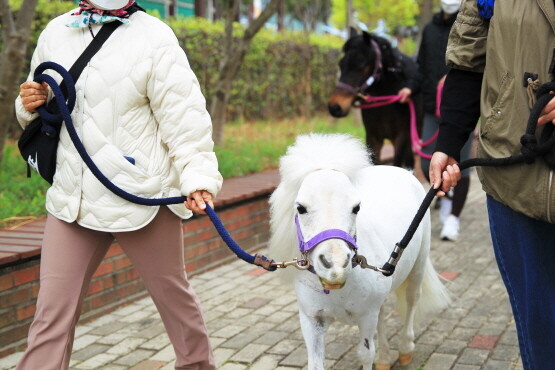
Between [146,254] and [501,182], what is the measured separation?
1.54 metres

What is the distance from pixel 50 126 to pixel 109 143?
253mm

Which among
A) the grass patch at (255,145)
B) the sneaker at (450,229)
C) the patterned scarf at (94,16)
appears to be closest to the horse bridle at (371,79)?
the grass patch at (255,145)

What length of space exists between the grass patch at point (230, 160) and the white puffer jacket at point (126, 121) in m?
2.67

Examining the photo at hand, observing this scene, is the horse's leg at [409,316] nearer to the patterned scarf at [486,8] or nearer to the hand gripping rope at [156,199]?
the hand gripping rope at [156,199]

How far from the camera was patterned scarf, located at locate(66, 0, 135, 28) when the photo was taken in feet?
10.8

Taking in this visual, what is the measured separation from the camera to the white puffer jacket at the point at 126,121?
10.7 ft

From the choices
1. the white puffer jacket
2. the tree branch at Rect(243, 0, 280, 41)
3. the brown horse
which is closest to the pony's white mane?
the white puffer jacket

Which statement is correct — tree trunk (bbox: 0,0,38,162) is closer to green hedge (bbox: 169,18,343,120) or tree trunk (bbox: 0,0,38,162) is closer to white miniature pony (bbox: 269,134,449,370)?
white miniature pony (bbox: 269,134,449,370)

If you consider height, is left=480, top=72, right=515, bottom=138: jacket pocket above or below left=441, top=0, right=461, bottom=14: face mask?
above

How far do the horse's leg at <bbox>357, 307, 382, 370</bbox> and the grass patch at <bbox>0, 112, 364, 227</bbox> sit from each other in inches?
123

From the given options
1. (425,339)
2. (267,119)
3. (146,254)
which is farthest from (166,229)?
(267,119)

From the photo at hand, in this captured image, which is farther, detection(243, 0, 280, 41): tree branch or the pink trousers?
detection(243, 0, 280, 41): tree branch

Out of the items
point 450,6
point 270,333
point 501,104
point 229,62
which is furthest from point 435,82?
point 501,104

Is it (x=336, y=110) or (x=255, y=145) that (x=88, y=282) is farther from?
(x=255, y=145)
